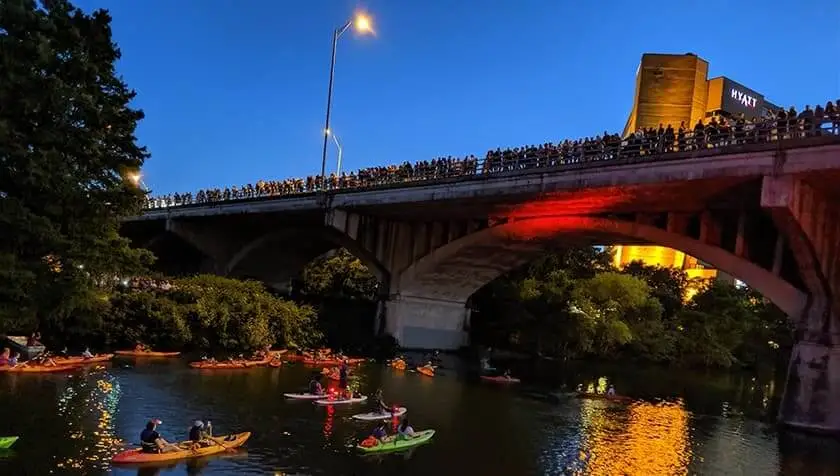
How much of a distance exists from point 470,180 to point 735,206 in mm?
13013

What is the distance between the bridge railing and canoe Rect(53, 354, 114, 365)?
61.9ft

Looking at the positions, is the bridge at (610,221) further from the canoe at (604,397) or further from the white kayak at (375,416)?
the white kayak at (375,416)

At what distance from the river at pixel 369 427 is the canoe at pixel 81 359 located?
0.64 meters

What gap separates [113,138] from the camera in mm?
25203

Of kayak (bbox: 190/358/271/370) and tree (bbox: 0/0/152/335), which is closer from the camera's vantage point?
tree (bbox: 0/0/152/335)

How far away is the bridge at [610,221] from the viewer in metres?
25.6

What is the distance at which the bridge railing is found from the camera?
82.1 ft

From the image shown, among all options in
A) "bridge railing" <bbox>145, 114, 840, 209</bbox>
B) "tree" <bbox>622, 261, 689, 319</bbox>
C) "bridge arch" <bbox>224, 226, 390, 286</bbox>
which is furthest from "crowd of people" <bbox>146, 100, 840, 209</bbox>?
"tree" <bbox>622, 261, 689, 319</bbox>

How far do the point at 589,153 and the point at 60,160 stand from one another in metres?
21.5

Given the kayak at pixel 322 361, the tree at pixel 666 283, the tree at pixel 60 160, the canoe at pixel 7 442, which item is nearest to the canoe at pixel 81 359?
the tree at pixel 60 160

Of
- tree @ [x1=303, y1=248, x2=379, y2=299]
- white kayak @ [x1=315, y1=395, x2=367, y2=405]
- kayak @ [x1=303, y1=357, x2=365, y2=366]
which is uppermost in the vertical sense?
tree @ [x1=303, y1=248, x2=379, y2=299]

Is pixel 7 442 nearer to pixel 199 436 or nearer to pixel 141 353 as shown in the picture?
pixel 199 436

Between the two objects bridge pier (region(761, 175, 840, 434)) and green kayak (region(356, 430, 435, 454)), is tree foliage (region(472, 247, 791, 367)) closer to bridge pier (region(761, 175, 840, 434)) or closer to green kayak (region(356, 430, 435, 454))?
bridge pier (region(761, 175, 840, 434))

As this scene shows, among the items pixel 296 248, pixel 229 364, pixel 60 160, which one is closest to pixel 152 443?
pixel 60 160
